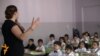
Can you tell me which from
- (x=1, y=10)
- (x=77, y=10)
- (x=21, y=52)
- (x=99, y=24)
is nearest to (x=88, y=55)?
(x=21, y=52)

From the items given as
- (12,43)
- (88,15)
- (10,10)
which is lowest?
(12,43)

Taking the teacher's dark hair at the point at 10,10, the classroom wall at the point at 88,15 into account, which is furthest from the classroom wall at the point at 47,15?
the teacher's dark hair at the point at 10,10

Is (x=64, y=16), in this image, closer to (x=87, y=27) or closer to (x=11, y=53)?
(x=87, y=27)

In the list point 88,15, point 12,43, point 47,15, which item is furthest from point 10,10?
point 88,15

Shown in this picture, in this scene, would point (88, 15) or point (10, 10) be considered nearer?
point (10, 10)

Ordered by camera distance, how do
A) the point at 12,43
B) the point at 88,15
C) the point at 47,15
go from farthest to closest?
1. the point at 88,15
2. the point at 47,15
3. the point at 12,43

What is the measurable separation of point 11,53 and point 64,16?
630 cm

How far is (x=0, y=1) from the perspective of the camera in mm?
6906

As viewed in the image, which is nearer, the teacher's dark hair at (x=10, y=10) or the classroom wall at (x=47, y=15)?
the teacher's dark hair at (x=10, y=10)

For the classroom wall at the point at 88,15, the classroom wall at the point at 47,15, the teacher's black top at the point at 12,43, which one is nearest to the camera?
the teacher's black top at the point at 12,43

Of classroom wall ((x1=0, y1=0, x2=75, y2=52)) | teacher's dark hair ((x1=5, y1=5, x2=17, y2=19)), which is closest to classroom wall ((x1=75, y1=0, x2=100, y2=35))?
classroom wall ((x1=0, y1=0, x2=75, y2=52))

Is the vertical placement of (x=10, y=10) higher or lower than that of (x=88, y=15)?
higher

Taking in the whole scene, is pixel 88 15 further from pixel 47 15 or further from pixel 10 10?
pixel 10 10

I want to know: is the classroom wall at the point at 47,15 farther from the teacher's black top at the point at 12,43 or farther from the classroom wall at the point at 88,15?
the teacher's black top at the point at 12,43
